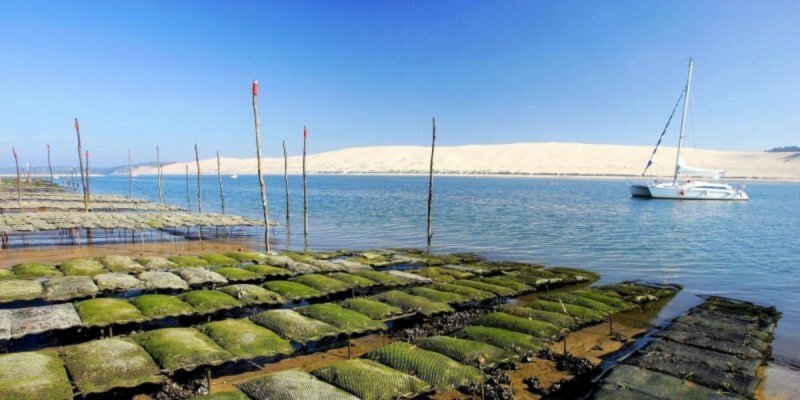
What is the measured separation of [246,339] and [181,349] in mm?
1538

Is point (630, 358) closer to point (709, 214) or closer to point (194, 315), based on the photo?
point (194, 315)

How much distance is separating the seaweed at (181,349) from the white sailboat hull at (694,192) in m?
78.7

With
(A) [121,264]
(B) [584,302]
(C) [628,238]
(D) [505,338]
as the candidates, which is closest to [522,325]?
(D) [505,338]

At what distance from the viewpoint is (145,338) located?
11203 mm

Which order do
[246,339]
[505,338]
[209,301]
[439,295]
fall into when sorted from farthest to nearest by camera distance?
[439,295] < [209,301] < [505,338] < [246,339]

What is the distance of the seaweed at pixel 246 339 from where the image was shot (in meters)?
11.0

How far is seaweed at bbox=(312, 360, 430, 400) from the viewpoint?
880 cm

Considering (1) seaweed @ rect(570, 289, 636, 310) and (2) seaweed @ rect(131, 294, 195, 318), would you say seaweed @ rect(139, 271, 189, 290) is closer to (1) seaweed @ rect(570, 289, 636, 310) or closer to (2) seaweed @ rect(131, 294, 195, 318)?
(2) seaweed @ rect(131, 294, 195, 318)

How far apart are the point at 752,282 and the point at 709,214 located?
38.9 m

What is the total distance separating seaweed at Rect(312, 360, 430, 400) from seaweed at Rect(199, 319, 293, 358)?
2.26 metres

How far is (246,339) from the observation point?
1146 cm

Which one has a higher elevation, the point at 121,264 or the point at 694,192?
the point at 694,192

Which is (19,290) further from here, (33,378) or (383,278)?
(383,278)

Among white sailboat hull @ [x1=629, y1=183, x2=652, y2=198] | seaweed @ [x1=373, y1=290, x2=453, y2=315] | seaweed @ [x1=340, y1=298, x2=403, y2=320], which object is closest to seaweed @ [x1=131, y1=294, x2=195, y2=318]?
seaweed @ [x1=340, y1=298, x2=403, y2=320]
